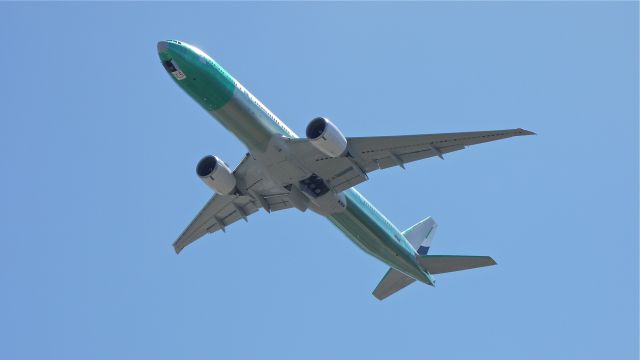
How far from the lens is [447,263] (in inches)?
1806

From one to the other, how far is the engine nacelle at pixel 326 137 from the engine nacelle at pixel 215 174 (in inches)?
229

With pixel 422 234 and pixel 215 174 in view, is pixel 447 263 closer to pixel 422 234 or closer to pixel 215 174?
pixel 422 234

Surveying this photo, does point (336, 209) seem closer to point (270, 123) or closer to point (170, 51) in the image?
point (270, 123)

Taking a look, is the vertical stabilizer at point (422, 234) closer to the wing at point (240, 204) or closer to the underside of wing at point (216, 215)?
the wing at point (240, 204)

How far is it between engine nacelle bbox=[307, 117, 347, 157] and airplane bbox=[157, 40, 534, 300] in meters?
0.04

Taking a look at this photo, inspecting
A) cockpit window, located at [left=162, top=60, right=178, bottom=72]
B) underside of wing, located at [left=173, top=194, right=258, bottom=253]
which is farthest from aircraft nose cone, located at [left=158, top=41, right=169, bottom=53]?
underside of wing, located at [left=173, top=194, right=258, bottom=253]

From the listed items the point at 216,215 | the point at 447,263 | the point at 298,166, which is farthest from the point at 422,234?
the point at 298,166

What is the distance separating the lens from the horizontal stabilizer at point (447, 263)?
148 feet

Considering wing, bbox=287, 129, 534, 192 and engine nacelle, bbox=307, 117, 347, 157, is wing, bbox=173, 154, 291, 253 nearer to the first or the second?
wing, bbox=287, 129, 534, 192

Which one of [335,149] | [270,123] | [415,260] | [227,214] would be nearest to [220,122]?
[270,123]

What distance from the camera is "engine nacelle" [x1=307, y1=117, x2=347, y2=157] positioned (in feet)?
124

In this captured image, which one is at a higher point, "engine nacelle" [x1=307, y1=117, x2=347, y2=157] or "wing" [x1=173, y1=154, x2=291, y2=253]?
"engine nacelle" [x1=307, y1=117, x2=347, y2=157]

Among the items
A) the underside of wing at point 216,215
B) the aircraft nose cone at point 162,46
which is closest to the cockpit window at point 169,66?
the aircraft nose cone at point 162,46

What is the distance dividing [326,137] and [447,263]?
40.0 feet
